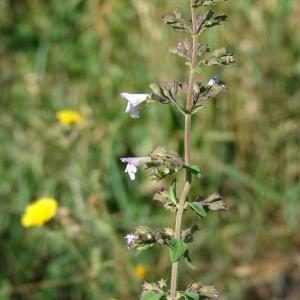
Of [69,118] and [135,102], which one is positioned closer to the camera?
[135,102]

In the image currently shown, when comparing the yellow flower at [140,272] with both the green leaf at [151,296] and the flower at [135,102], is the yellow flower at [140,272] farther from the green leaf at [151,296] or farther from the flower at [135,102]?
the flower at [135,102]

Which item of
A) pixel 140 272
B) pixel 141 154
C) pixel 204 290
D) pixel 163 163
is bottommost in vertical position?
pixel 140 272

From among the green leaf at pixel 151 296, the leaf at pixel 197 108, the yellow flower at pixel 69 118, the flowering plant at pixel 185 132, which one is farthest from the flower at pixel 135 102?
the yellow flower at pixel 69 118

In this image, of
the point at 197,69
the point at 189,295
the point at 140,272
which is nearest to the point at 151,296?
the point at 189,295

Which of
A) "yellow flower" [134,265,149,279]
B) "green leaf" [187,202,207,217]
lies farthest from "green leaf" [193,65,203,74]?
"yellow flower" [134,265,149,279]

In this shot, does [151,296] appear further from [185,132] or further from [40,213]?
[40,213]

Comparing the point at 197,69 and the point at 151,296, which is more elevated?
the point at 197,69

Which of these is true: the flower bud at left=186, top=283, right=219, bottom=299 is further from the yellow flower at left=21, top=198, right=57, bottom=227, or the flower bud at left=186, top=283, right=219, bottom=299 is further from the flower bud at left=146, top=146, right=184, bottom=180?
the yellow flower at left=21, top=198, right=57, bottom=227
